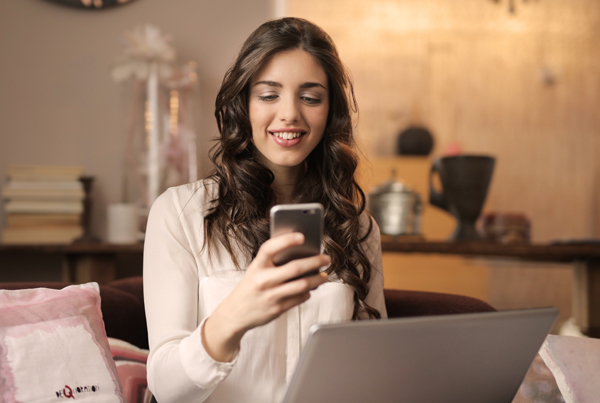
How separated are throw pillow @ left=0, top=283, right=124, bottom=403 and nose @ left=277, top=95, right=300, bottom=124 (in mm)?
536

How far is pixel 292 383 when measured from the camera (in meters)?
0.65

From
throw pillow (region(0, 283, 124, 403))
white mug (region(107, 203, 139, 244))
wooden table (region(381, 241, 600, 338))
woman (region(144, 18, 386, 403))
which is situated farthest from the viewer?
white mug (region(107, 203, 139, 244))

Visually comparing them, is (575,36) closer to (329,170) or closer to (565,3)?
(565,3)

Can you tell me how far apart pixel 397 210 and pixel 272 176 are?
104 centimetres

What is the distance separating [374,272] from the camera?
1.35 meters

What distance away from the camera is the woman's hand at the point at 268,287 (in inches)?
24.6

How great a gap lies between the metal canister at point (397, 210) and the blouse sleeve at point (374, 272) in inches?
31.1

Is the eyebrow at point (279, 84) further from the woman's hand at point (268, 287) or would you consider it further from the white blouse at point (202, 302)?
the woman's hand at point (268, 287)

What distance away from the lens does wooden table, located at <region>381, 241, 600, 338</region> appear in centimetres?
182

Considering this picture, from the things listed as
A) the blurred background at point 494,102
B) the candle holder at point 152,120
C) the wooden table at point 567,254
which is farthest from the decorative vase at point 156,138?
the blurred background at point 494,102

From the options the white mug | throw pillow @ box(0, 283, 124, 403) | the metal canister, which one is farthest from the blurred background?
throw pillow @ box(0, 283, 124, 403)

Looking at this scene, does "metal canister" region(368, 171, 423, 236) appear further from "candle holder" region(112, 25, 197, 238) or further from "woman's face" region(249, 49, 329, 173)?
"woman's face" region(249, 49, 329, 173)

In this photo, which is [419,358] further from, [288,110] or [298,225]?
[288,110]

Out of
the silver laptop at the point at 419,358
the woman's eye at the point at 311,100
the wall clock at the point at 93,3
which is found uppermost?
the wall clock at the point at 93,3
